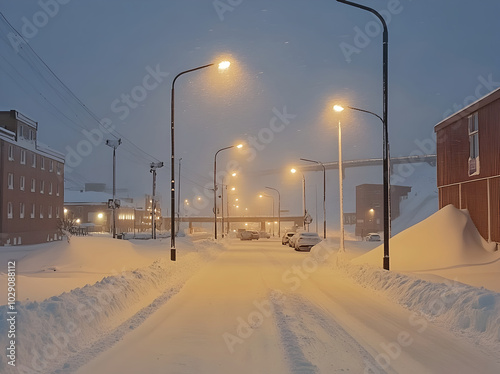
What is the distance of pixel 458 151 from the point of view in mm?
25125

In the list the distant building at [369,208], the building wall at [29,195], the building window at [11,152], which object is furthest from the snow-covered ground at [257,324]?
the distant building at [369,208]

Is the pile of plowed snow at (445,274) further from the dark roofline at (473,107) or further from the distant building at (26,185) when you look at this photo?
the distant building at (26,185)

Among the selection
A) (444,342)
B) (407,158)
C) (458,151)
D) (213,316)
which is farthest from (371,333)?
(407,158)

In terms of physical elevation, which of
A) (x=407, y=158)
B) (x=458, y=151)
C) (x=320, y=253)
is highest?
(x=407, y=158)

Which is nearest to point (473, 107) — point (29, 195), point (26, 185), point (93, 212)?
point (26, 185)

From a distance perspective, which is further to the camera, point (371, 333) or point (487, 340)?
point (371, 333)

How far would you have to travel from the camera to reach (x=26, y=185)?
176 feet

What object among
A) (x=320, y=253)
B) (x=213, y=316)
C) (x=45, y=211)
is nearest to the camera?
(x=213, y=316)

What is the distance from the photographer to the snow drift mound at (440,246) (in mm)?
20055

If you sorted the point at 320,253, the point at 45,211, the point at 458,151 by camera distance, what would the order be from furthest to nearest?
the point at 45,211
the point at 320,253
the point at 458,151

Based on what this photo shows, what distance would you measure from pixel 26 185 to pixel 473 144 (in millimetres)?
45375

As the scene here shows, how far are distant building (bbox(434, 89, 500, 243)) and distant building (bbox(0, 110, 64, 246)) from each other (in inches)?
1562

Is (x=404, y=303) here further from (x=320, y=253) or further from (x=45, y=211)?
(x=45, y=211)

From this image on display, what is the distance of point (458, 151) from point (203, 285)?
50.6 feet
